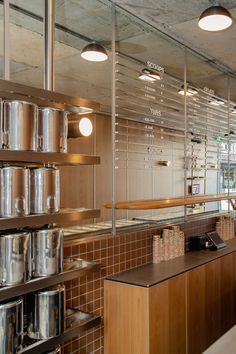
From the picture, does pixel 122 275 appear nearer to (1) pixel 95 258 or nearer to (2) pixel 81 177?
(1) pixel 95 258

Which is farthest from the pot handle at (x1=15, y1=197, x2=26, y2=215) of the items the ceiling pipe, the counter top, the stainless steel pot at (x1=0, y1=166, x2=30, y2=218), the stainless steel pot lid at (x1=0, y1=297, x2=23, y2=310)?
the counter top

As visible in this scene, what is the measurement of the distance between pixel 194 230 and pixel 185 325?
134 cm

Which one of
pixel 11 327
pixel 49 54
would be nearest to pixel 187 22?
pixel 49 54

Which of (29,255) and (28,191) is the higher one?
(28,191)

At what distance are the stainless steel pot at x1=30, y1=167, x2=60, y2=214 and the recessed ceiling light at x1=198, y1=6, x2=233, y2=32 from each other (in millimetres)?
1849

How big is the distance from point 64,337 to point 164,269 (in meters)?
1.34

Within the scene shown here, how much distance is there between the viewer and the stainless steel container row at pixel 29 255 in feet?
5.22

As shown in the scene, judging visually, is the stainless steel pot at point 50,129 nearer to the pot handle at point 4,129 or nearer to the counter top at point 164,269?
the pot handle at point 4,129

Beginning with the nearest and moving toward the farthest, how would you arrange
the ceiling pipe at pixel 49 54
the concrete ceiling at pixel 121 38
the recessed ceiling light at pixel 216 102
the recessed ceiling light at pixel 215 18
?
the ceiling pipe at pixel 49 54 < the recessed ceiling light at pixel 215 18 < the concrete ceiling at pixel 121 38 < the recessed ceiling light at pixel 216 102

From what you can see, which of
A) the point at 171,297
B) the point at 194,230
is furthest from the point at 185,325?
the point at 194,230

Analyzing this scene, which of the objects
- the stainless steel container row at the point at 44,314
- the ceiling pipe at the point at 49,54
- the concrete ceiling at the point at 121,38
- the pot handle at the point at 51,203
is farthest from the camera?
the concrete ceiling at the point at 121,38

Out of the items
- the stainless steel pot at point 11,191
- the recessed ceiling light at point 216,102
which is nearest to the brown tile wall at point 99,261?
the stainless steel pot at point 11,191

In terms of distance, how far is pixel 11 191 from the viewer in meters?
1.60

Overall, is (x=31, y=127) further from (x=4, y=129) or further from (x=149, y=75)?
(x=149, y=75)
